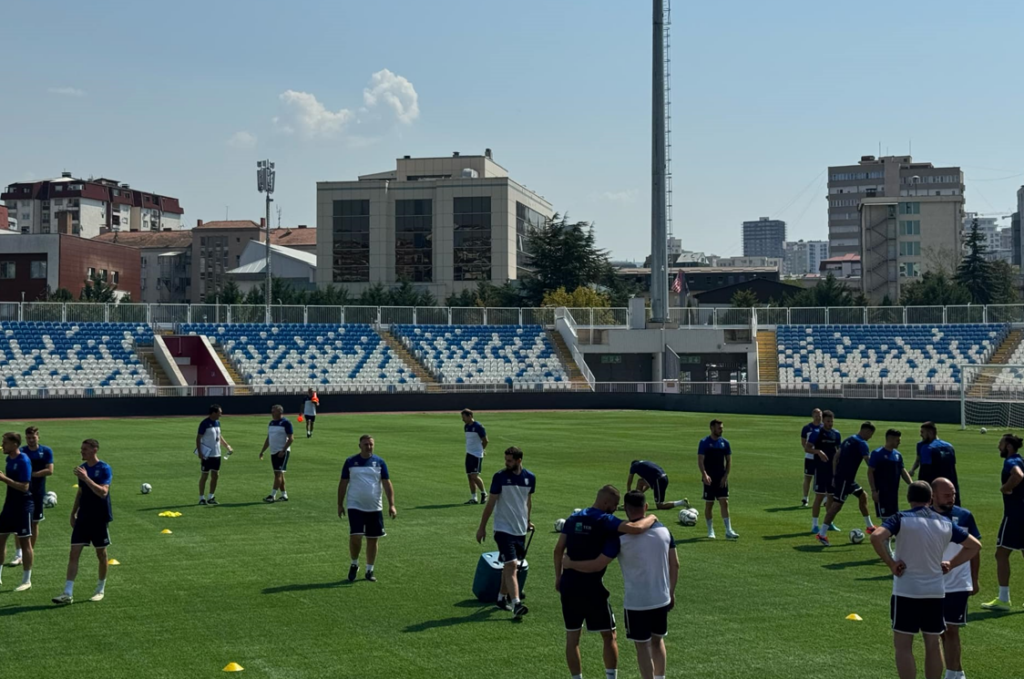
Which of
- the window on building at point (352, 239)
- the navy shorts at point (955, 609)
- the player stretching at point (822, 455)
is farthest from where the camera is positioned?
the window on building at point (352, 239)

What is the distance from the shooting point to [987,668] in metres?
11.6

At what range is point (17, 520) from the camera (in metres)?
15.1

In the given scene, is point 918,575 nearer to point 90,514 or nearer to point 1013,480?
point 1013,480

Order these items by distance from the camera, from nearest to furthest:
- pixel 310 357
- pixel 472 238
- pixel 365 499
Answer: pixel 365 499 → pixel 310 357 → pixel 472 238

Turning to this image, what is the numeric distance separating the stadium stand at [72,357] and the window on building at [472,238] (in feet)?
199

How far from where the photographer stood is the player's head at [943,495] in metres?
10.6

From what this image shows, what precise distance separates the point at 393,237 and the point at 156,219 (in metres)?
72.7

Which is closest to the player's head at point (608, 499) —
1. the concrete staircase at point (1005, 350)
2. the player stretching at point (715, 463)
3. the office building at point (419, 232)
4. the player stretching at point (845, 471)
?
the player stretching at point (715, 463)

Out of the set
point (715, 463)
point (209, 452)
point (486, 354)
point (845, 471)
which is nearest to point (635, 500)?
point (715, 463)

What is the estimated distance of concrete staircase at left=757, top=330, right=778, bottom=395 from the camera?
6429cm

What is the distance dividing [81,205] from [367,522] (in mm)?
159369

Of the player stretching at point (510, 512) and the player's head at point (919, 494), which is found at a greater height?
the player's head at point (919, 494)

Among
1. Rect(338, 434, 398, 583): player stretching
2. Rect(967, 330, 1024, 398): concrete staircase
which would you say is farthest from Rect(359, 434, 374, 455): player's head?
Rect(967, 330, 1024, 398): concrete staircase

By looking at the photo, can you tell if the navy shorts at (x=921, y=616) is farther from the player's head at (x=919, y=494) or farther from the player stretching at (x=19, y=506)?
the player stretching at (x=19, y=506)
